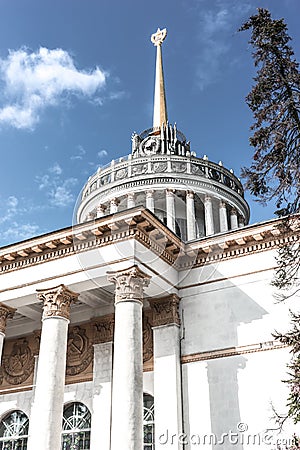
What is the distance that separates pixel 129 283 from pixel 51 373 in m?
3.15

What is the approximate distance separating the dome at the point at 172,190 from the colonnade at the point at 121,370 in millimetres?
10656

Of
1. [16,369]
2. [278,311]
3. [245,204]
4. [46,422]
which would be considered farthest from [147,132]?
[46,422]

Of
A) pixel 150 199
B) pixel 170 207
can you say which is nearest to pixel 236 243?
pixel 170 207

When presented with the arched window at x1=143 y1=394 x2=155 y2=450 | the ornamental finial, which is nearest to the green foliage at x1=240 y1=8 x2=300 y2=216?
the arched window at x1=143 y1=394 x2=155 y2=450

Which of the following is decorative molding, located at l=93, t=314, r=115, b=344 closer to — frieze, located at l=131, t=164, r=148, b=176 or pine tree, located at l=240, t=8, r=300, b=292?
pine tree, located at l=240, t=8, r=300, b=292

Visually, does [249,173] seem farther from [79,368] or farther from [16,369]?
[16,369]

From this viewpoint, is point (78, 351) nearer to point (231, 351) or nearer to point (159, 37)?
point (231, 351)

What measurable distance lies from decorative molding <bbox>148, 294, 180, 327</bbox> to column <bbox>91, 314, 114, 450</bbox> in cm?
185

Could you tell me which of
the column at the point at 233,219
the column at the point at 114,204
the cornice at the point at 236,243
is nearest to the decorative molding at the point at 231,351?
the cornice at the point at 236,243

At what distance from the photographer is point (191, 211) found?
2686cm

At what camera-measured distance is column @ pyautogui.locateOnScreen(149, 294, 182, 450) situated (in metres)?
14.8

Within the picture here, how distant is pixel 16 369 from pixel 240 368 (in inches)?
338

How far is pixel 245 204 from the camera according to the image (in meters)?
30.5

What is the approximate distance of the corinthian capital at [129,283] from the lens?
47.3ft
